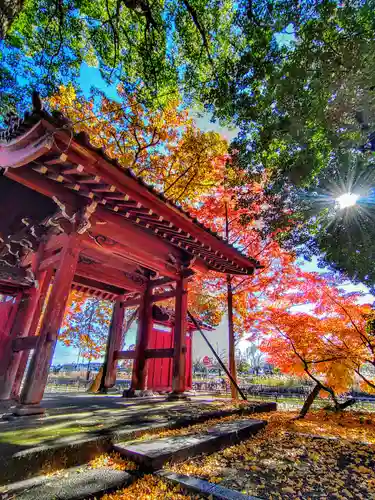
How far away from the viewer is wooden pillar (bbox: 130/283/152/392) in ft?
22.3

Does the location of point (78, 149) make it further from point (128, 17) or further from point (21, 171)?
point (128, 17)

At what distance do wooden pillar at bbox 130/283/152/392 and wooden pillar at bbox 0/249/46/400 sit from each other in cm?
291

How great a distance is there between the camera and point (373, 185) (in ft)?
24.1

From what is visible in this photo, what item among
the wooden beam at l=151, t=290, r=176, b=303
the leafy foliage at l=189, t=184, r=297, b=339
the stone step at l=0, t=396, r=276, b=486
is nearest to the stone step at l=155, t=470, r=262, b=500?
the stone step at l=0, t=396, r=276, b=486

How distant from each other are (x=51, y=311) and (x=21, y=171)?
2.24 meters

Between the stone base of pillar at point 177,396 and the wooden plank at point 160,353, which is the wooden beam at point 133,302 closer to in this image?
the wooden plank at point 160,353

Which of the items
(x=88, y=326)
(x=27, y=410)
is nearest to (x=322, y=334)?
(x=27, y=410)

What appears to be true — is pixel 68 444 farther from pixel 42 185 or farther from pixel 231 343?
pixel 231 343

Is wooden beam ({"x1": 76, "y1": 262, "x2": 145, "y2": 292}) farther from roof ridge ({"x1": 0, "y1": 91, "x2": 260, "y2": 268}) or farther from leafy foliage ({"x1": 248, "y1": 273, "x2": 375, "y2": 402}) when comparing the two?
leafy foliage ({"x1": 248, "y1": 273, "x2": 375, "y2": 402})

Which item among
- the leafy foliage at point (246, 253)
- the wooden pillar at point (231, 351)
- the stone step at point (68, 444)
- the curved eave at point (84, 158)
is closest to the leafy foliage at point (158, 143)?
the leafy foliage at point (246, 253)

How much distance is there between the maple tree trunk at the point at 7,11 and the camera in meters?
3.80

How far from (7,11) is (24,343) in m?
5.36

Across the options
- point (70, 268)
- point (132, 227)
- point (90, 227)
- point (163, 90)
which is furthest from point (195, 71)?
point (70, 268)

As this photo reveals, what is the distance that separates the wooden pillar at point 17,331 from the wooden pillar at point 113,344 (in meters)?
3.16
